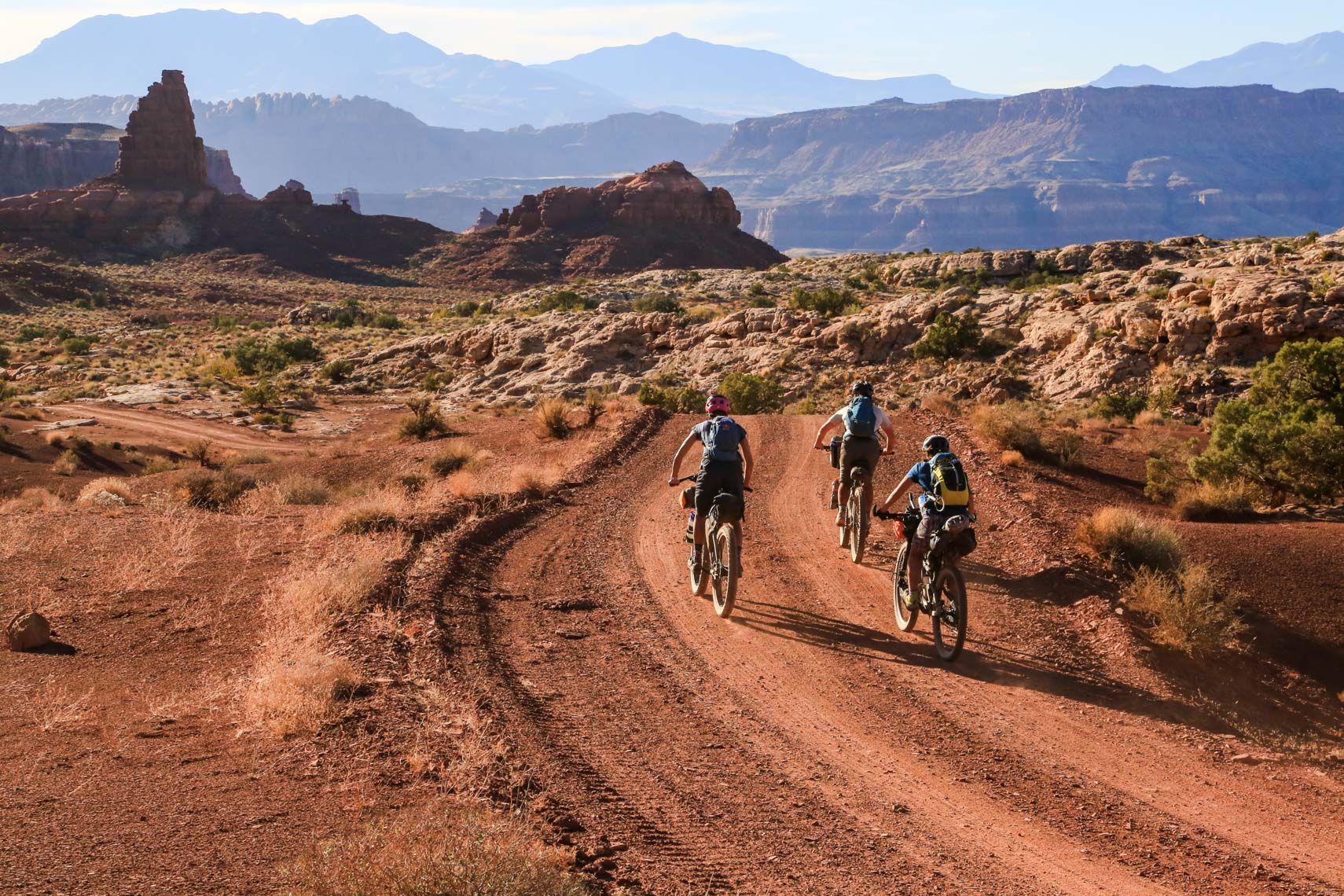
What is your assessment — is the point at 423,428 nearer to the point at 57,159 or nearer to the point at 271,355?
the point at 271,355

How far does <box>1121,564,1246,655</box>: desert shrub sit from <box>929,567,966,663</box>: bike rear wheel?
192 centimetres

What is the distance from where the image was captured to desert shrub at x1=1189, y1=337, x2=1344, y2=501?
1331 cm

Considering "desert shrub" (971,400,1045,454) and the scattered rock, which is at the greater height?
"desert shrub" (971,400,1045,454)

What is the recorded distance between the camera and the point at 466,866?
14.7 feet

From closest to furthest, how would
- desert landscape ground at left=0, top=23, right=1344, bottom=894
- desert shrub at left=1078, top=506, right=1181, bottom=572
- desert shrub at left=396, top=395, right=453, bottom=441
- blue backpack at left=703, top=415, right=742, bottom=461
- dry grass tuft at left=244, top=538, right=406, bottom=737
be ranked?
desert landscape ground at left=0, top=23, right=1344, bottom=894
dry grass tuft at left=244, top=538, right=406, bottom=737
blue backpack at left=703, top=415, right=742, bottom=461
desert shrub at left=1078, top=506, right=1181, bottom=572
desert shrub at left=396, top=395, right=453, bottom=441

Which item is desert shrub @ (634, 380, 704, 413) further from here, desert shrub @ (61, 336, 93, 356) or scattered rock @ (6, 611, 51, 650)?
desert shrub @ (61, 336, 93, 356)

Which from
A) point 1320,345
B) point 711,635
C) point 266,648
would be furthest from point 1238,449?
point 266,648

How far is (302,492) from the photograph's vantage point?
16594 mm

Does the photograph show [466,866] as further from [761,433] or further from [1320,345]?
[1320,345]

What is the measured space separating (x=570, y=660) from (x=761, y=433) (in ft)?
34.0

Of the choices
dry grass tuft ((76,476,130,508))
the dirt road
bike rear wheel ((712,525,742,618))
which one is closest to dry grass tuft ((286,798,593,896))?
the dirt road

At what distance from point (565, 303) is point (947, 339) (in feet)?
87.2

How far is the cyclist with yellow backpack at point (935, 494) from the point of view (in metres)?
8.32

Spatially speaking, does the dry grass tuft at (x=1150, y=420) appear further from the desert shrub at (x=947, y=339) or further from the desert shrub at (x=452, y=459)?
the desert shrub at (x=452, y=459)
